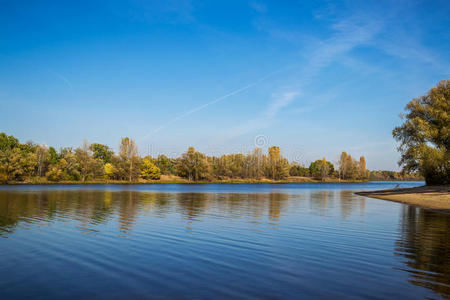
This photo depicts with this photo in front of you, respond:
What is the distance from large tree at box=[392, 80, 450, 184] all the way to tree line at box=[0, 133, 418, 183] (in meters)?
38.6

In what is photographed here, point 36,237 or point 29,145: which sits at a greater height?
point 29,145

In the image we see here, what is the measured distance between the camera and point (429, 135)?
41844mm

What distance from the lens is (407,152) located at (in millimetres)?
43938

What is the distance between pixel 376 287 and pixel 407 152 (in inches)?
1686

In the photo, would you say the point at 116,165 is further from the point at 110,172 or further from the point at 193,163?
the point at 193,163

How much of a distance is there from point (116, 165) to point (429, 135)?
4146 inches

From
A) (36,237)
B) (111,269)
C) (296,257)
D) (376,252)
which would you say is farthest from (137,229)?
(376,252)

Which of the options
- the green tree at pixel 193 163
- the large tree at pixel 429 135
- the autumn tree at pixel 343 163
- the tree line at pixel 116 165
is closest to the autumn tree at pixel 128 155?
the tree line at pixel 116 165

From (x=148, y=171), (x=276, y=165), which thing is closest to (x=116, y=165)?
(x=148, y=171)

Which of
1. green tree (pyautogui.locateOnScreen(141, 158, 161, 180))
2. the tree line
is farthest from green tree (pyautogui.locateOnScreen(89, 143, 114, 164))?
green tree (pyautogui.locateOnScreen(141, 158, 161, 180))

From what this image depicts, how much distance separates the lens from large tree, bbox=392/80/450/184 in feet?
130

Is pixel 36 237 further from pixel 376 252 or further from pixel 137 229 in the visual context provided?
pixel 376 252

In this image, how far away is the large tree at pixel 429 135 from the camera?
39597 mm

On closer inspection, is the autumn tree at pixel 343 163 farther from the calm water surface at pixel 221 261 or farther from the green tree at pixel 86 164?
the calm water surface at pixel 221 261
